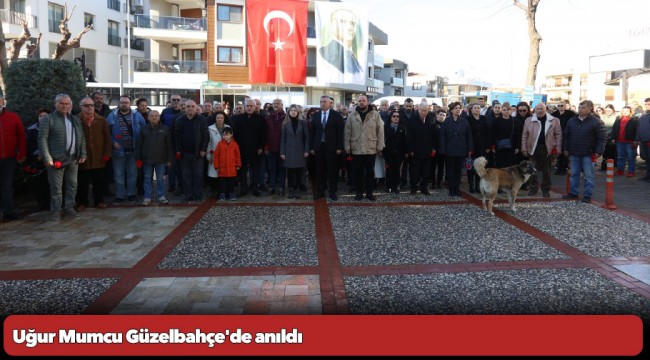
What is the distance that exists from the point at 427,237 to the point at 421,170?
11.9ft

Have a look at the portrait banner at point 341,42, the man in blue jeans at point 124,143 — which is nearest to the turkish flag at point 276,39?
the portrait banner at point 341,42

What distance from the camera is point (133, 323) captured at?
3.75 meters

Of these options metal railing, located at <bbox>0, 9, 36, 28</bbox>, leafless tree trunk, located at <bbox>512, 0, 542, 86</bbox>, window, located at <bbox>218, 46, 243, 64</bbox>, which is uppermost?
metal railing, located at <bbox>0, 9, 36, 28</bbox>

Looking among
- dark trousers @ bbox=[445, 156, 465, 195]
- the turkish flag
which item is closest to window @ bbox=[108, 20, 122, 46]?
the turkish flag

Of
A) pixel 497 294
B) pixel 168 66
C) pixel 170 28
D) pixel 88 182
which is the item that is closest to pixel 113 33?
pixel 170 28

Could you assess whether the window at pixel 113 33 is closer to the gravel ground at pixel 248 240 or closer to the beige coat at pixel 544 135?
the gravel ground at pixel 248 240

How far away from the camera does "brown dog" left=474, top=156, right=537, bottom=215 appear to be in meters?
8.41

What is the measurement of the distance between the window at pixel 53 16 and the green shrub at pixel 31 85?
32.0 m

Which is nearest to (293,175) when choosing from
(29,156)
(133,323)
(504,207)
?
(504,207)

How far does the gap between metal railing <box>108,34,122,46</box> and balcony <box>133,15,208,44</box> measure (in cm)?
793

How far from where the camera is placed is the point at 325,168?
9773 millimetres

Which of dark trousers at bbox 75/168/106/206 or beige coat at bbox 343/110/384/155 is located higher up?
beige coat at bbox 343/110/384/155

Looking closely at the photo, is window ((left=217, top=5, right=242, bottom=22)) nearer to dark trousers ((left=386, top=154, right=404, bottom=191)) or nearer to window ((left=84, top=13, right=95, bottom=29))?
window ((left=84, top=13, right=95, bottom=29))

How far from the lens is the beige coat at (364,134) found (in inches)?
363
